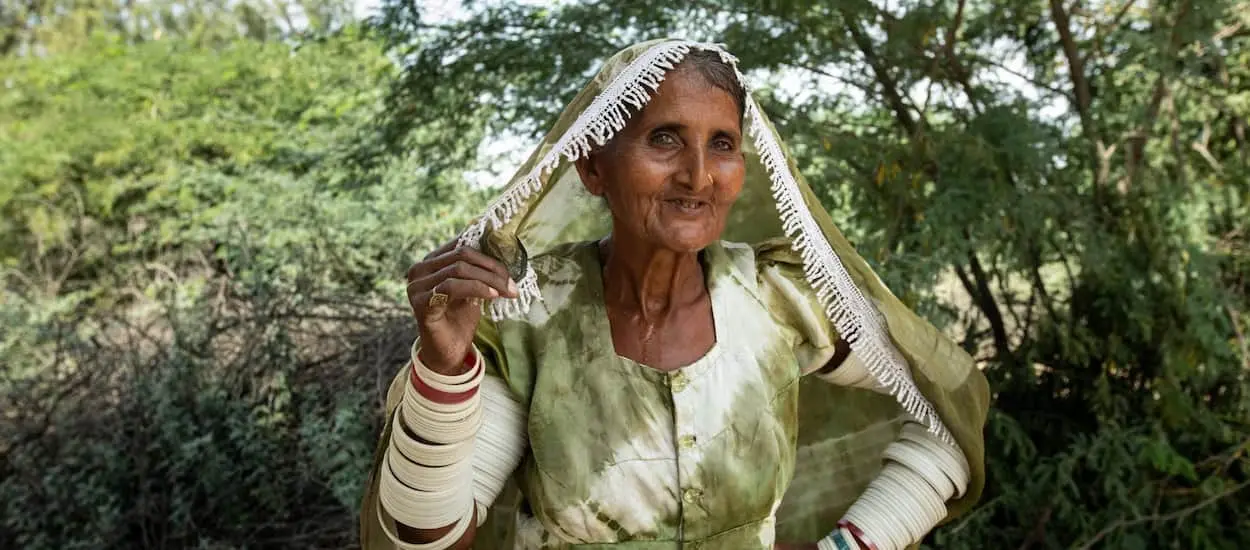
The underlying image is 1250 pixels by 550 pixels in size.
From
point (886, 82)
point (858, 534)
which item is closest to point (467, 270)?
point (858, 534)

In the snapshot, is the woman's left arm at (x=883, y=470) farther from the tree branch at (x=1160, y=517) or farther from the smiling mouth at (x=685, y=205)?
the tree branch at (x=1160, y=517)

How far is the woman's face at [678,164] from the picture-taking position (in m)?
1.43

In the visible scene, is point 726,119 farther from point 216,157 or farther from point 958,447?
point 216,157

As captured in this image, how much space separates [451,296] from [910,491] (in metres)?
0.80

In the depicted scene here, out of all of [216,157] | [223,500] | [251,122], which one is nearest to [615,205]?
[223,500]

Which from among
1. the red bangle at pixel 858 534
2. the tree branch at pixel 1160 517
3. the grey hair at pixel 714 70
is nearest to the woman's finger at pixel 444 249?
the grey hair at pixel 714 70

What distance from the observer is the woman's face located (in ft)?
4.70

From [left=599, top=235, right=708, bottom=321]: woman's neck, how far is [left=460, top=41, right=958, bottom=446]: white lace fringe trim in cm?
14

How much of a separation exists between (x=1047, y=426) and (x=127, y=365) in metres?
3.70

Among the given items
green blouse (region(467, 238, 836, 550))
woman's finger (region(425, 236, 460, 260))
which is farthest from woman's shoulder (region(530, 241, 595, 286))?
woman's finger (region(425, 236, 460, 260))

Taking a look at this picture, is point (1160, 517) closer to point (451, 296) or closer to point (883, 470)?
point (883, 470)

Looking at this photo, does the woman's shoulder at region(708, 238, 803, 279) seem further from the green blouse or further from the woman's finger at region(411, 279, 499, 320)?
the woman's finger at region(411, 279, 499, 320)

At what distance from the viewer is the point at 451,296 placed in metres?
1.27

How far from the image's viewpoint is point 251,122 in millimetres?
9258
